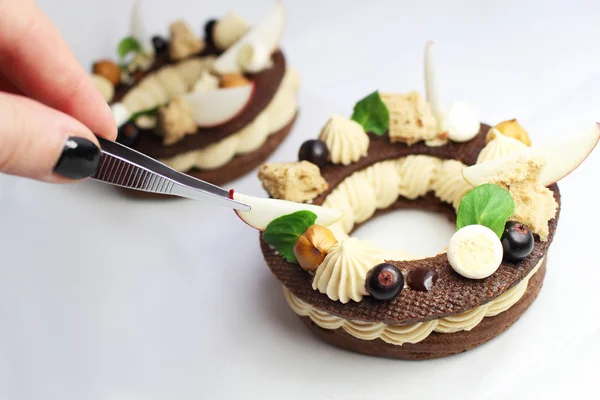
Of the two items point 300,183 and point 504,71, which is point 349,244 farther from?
point 504,71

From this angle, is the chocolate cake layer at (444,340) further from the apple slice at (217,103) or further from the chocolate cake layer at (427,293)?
the apple slice at (217,103)

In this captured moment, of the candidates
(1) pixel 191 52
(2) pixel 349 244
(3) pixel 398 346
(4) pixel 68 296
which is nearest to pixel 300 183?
(2) pixel 349 244

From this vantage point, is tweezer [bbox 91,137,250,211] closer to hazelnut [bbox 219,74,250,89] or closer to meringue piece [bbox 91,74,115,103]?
hazelnut [bbox 219,74,250,89]

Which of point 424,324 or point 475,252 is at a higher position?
point 475,252

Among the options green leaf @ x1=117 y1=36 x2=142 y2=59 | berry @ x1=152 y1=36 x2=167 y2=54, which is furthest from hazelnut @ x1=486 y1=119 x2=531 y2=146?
green leaf @ x1=117 y1=36 x2=142 y2=59

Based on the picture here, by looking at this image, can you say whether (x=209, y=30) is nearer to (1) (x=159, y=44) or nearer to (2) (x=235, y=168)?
(1) (x=159, y=44)

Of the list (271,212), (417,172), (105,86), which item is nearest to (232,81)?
(105,86)

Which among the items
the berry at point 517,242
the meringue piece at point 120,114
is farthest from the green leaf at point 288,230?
the meringue piece at point 120,114
